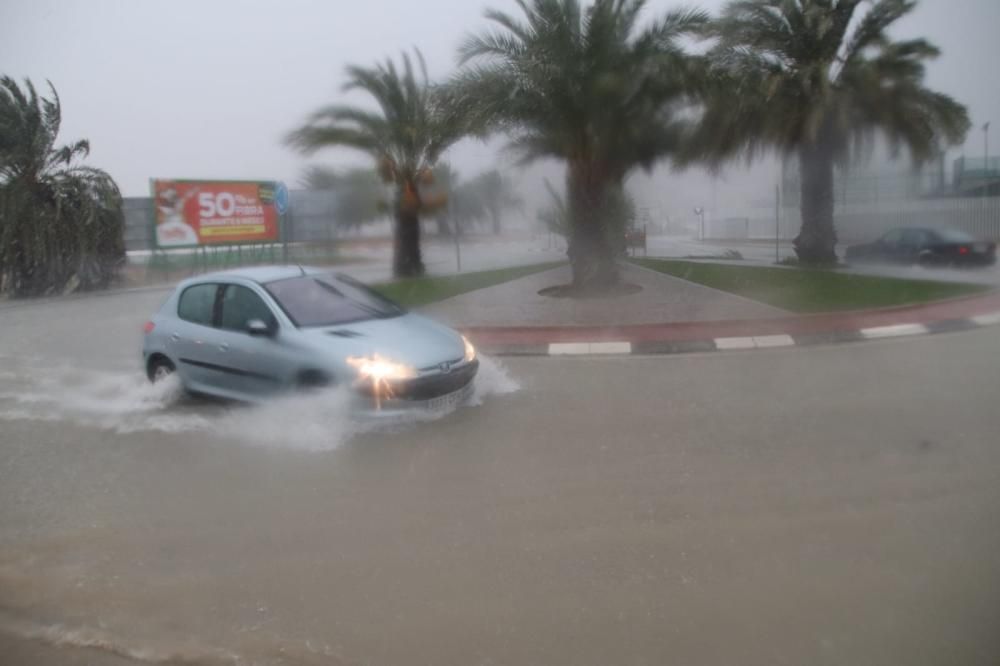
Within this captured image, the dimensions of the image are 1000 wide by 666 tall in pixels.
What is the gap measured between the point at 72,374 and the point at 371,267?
4.74 m

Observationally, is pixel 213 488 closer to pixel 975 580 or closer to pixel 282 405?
pixel 282 405

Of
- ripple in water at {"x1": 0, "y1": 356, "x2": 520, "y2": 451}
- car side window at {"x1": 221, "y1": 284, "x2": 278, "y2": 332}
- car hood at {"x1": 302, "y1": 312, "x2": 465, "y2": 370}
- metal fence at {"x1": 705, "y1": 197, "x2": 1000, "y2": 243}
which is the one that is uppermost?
metal fence at {"x1": 705, "y1": 197, "x2": 1000, "y2": 243}

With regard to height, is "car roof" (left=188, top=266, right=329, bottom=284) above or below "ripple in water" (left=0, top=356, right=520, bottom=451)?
above

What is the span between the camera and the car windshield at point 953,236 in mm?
12125

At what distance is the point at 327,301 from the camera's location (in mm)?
7402

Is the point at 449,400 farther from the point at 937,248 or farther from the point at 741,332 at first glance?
the point at 937,248

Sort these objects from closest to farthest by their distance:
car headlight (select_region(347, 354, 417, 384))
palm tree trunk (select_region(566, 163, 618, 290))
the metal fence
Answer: car headlight (select_region(347, 354, 417, 384)), the metal fence, palm tree trunk (select_region(566, 163, 618, 290))

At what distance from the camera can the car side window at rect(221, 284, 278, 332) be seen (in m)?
7.13

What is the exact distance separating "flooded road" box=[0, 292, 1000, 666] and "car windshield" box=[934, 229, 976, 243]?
537 centimetres

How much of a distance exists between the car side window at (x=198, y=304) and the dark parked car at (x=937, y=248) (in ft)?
32.4

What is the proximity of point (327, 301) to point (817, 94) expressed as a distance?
11584 mm

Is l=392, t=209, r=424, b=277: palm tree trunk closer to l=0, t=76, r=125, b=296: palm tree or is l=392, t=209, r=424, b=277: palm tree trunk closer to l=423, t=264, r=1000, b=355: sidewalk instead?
l=423, t=264, r=1000, b=355: sidewalk

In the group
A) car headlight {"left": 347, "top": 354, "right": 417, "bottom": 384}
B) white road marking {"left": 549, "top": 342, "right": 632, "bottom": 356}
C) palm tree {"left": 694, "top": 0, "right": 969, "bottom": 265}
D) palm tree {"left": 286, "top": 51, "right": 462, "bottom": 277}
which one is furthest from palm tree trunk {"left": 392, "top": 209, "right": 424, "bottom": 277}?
car headlight {"left": 347, "top": 354, "right": 417, "bottom": 384}

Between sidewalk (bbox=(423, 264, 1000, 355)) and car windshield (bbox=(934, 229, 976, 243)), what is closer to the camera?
sidewalk (bbox=(423, 264, 1000, 355))
